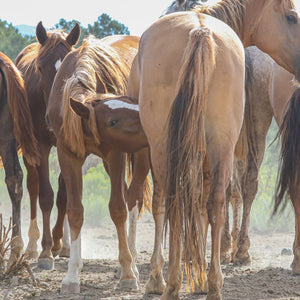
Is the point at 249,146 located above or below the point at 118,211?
above

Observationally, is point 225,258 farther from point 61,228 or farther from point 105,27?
point 105,27

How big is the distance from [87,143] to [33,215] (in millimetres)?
2163

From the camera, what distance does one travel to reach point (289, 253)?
7.56 m

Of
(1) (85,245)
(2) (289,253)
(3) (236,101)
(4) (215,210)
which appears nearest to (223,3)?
(3) (236,101)

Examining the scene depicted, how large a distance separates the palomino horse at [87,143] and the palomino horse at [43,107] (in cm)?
98

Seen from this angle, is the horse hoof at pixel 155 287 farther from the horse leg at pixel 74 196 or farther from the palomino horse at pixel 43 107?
the palomino horse at pixel 43 107

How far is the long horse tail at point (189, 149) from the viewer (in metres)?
3.91

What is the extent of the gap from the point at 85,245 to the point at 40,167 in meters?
2.42

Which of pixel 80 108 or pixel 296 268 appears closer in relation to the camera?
pixel 80 108

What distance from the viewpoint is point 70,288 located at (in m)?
4.82

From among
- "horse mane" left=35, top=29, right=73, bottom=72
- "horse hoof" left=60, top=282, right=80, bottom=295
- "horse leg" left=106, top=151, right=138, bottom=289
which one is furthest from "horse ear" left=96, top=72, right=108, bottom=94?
"horse hoof" left=60, top=282, right=80, bottom=295

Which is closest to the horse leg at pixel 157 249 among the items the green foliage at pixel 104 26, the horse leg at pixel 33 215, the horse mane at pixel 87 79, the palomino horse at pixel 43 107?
the horse mane at pixel 87 79

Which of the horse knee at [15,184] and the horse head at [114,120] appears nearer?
the horse head at [114,120]

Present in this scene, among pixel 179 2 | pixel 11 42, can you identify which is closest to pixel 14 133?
pixel 179 2
